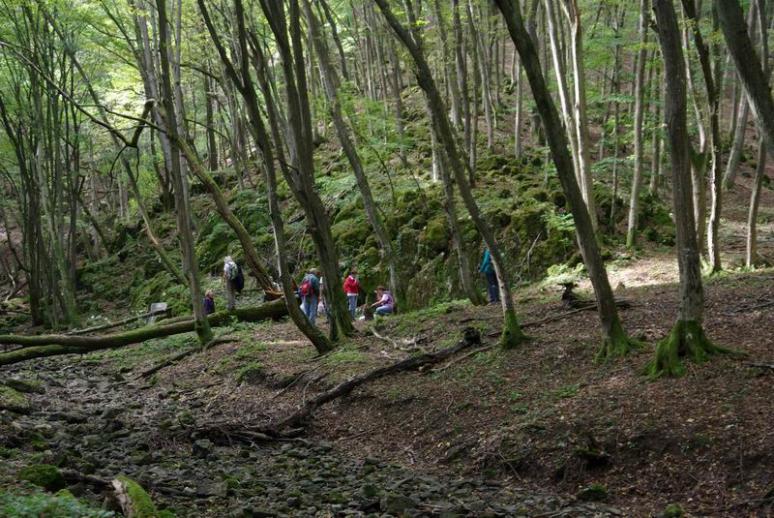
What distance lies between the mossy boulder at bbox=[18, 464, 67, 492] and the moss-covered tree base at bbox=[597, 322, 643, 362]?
579cm

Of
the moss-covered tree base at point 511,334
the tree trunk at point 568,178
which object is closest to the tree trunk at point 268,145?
the moss-covered tree base at point 511,334

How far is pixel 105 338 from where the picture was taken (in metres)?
13.8

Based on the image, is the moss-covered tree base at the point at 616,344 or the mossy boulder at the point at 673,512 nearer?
the mossy boulder at the point at 673,512

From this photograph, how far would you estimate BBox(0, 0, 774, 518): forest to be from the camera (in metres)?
5.93

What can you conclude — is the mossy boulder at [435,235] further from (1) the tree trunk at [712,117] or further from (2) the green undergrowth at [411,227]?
(1) the tree trunk at [712,117]

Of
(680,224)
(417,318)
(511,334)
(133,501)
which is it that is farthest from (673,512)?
(417,318)

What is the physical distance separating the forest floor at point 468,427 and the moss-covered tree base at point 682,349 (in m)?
0.14

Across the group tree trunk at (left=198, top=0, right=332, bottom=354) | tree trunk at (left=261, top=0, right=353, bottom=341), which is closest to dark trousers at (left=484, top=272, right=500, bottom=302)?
tree trunk at (left=261, top=0, right=353, bottom=341)

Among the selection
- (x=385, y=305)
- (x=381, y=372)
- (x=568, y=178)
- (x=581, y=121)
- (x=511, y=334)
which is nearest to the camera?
(x=568, y=178)

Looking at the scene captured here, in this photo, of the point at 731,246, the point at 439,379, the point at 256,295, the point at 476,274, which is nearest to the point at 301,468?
the point at 439,379

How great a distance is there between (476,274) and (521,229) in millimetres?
1558

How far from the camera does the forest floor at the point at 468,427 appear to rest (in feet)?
18.8

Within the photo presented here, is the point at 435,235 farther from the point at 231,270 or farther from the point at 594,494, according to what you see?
the point at 594,494

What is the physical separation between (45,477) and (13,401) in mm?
5149
